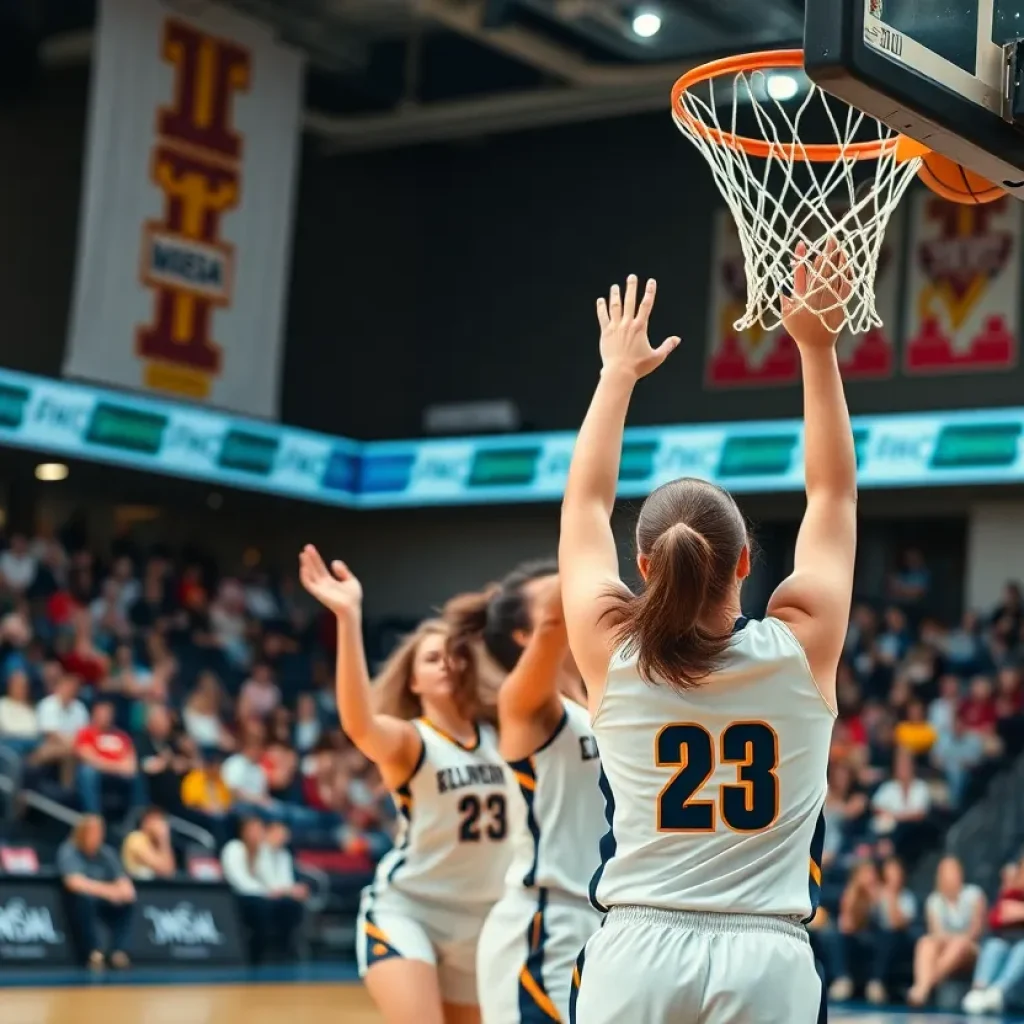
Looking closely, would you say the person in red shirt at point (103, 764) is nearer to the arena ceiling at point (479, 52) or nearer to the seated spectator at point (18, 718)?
the seated spectator at point (18, 718)

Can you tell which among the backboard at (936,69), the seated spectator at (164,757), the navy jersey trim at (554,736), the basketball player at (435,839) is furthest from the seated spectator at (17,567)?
the backboard at (936,69)

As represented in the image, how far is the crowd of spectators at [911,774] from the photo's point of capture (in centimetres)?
1399

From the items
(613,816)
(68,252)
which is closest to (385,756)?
(613,816)

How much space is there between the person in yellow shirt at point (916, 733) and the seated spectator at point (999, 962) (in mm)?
3722

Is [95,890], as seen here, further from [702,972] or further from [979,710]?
[702,972]

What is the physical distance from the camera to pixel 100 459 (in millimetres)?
19688

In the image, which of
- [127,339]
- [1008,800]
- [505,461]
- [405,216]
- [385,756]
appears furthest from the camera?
[405,216]

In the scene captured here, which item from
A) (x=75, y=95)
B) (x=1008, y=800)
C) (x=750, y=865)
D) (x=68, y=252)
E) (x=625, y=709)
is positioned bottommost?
(x=1008, y=800)

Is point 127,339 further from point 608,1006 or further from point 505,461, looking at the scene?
point 608,1006

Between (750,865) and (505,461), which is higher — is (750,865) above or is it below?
below

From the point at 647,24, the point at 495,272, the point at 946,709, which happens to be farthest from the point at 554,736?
the point at 495,272

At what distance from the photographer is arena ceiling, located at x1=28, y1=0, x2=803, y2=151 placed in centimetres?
1842

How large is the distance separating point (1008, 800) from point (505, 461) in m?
8.19

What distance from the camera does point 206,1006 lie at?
11.1m
